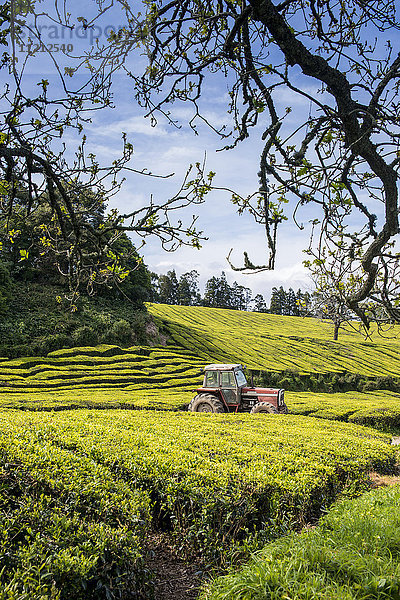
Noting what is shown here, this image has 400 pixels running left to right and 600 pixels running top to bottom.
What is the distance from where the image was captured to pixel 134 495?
435 centimetres

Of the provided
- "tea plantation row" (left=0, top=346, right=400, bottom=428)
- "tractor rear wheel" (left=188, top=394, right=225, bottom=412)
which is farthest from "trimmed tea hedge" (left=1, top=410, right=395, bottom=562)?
"tea plantation row" (left=0, top=346, right=400, bottom=428)

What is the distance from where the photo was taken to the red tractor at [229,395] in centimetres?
1368

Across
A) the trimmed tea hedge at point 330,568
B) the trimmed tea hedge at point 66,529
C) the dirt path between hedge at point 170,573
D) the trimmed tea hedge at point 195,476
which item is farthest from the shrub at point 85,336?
the trimmed tea hedge at point 330,568

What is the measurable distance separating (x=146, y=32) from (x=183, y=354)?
32.6m

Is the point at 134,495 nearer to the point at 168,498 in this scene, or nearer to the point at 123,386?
the point at 168,498

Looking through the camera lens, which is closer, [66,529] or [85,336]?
[66,529]

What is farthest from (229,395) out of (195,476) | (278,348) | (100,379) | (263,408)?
(278,348)

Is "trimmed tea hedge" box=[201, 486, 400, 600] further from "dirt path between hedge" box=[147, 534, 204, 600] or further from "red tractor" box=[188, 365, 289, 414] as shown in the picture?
"red tractor" box=[188, 365, 289, 414]

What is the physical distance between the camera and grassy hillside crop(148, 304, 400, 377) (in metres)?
40.0

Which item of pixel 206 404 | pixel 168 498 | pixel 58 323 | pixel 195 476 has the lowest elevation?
pixel 206 404

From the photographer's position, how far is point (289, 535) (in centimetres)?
428

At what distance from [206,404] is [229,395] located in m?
0.93

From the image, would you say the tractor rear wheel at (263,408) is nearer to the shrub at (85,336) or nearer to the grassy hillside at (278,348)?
the shrub at (85,336)

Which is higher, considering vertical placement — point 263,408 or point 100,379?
point 263,408
